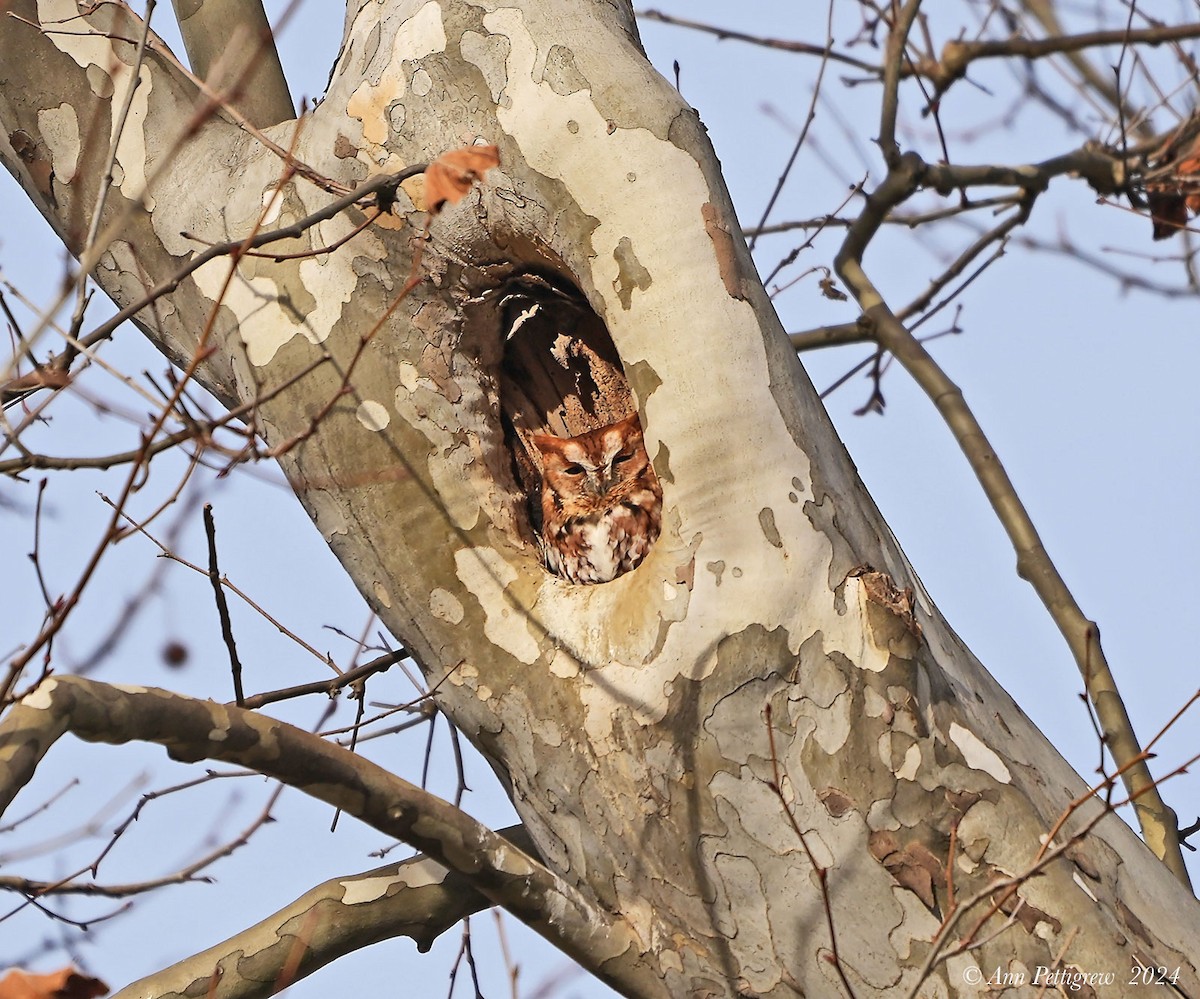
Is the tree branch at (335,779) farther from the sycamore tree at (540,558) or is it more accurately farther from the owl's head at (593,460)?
the owl's head at (593,460)

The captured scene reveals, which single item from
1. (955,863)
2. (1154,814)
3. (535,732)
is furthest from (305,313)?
(1154,814)

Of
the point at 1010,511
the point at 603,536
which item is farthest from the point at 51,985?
the point at 1010,511

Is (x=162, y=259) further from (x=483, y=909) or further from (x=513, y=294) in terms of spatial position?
(x=483, y=909)

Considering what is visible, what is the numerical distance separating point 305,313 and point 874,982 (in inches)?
63.3

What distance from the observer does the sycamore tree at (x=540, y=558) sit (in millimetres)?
2064

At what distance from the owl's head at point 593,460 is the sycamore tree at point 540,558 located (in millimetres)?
1084

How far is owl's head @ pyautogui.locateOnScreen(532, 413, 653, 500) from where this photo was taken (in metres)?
3.98

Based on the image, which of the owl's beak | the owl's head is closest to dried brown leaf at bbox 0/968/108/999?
the owl's head

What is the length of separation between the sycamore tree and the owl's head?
3.56ft

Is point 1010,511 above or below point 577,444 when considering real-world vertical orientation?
below

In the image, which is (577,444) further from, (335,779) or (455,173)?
(335,779)

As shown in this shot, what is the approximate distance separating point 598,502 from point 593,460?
0.44 ft

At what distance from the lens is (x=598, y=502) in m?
4.07

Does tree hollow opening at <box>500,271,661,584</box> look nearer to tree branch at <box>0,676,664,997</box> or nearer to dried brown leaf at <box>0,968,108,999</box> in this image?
tree branch at <box>0,676,664,997</box>
